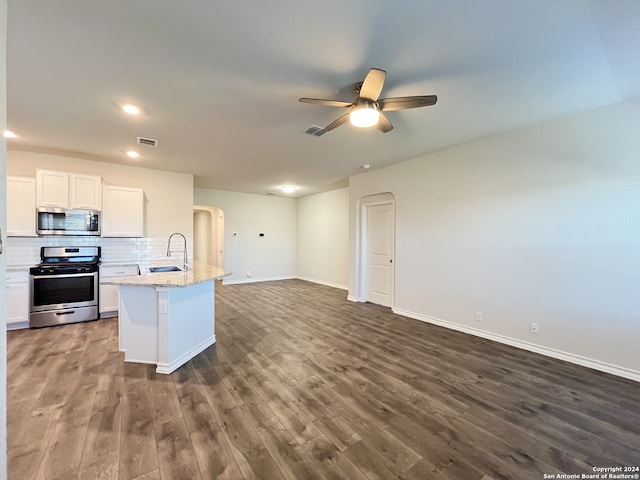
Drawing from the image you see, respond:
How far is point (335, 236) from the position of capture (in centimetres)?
778

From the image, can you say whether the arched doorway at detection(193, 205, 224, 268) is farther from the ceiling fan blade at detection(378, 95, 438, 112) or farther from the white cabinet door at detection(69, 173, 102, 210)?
the ceiling fan blade at detection(378, 95, 438, 112)

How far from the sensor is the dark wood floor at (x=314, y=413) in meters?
→ 1.73

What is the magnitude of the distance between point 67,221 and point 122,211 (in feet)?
2.47

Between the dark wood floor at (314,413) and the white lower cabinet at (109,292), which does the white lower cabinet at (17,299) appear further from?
the white lower cabinet at (109,292)

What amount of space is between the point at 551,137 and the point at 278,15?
344 centimetres

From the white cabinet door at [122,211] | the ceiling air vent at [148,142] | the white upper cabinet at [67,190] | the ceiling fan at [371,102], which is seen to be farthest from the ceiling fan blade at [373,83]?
the white upper cabinet at [67,190]

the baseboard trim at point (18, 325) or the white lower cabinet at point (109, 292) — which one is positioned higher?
the white lower cabinet at point (109, 292)

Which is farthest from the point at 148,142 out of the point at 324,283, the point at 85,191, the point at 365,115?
the point at 324,283

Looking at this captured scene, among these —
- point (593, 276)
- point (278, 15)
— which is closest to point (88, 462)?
point (278, 15)

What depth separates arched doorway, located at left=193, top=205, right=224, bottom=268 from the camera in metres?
8.23

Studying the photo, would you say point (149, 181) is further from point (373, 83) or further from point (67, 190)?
point (373, 83)

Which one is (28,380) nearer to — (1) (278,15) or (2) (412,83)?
(1) (278,15)

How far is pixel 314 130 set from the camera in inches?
138

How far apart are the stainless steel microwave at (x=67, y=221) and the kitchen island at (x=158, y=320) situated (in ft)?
7.21
